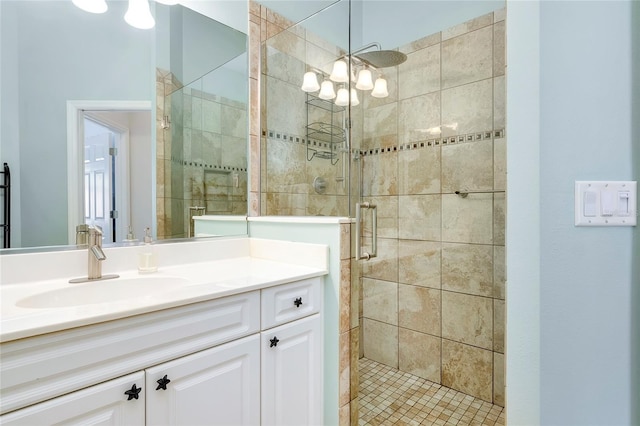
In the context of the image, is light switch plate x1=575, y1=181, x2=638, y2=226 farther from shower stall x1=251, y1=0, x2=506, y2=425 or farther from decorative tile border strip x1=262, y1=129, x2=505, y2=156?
decorative tile border strip x1=262, y1=129, x2=505, y2=156

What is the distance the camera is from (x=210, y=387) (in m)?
1.08

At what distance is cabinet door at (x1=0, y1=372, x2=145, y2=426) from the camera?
2.54ft

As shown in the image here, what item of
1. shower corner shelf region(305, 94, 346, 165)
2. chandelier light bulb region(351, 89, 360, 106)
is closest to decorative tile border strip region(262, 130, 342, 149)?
shower corner shelf region(305, 94, 346, 165)

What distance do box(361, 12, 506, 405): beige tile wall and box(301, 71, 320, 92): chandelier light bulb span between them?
41 cm

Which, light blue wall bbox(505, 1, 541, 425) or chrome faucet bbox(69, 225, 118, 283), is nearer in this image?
light blue wall bbox(505, 1, 541, 425)

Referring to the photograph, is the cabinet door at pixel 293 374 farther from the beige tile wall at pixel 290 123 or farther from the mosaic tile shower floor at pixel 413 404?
the beige tile wall at pixel 290 123

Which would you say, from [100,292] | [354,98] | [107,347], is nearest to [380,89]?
[354,98]

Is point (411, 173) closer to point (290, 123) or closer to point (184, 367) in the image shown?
point (290, 123)

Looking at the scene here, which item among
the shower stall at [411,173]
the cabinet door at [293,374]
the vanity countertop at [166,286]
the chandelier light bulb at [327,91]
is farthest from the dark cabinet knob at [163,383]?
the chandelier light bulb at [327,91]

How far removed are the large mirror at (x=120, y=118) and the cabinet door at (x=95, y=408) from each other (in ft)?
2.26

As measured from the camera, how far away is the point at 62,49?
1307 millimetres

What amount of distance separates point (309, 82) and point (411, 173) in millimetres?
881

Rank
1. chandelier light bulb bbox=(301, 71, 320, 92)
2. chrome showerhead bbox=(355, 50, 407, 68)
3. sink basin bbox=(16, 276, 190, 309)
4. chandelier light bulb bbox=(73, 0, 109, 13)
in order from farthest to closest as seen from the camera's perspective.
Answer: chrome showerhead bbox=(355, 50, 407, 68)
chandelier light bulb bbox=(301, 71, 320, 92)
chandelier light bulb bbox=(73, 0, 109, 13)
sink basin bbox=(16, 276, 190, 309)

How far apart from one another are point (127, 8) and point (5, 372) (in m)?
1.44
